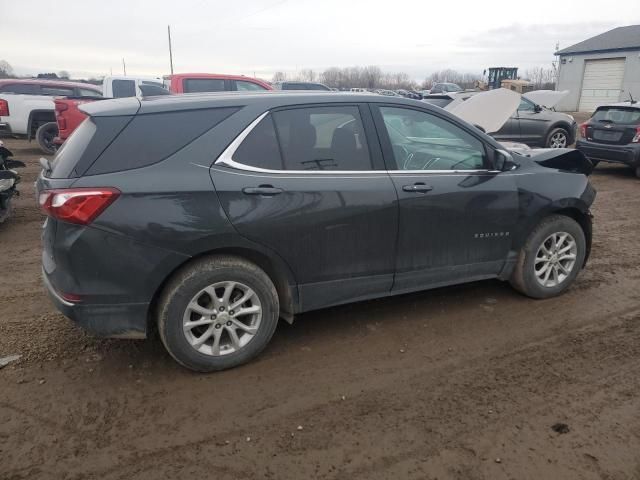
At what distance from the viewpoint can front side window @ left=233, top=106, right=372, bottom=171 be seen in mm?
3174

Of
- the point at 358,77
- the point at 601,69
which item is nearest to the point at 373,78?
the point at 358,77

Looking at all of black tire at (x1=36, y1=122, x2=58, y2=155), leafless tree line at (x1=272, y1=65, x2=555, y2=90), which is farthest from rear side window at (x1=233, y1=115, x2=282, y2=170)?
leafless tree line at (x1=272, y1=65, x2=555, y2=90)

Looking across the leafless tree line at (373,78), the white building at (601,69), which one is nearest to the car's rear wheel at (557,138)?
the white building at (601,69)

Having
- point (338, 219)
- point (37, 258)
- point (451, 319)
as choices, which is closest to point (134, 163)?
point (338, 219)

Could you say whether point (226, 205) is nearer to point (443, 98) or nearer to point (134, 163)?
point (134, 163)

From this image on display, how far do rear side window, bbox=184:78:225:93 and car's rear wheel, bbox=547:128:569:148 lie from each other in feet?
26.0

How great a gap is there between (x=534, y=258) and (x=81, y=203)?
3.47 m

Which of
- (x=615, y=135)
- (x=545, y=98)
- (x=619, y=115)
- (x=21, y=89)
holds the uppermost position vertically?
(x=21, y=89)

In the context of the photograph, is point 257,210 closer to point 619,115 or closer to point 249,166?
point 249,166

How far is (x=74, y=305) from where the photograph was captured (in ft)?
9.47

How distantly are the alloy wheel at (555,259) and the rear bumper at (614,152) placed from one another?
20.9 feet

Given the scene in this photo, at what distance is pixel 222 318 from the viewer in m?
3.16

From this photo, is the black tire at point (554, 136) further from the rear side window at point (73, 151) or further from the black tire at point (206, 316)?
the rear side window at point (73, 151)

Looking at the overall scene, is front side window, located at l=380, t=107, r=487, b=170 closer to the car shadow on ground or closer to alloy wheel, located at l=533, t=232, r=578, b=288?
alloy wheel, located at l=533, t=232, r=578, b=288
